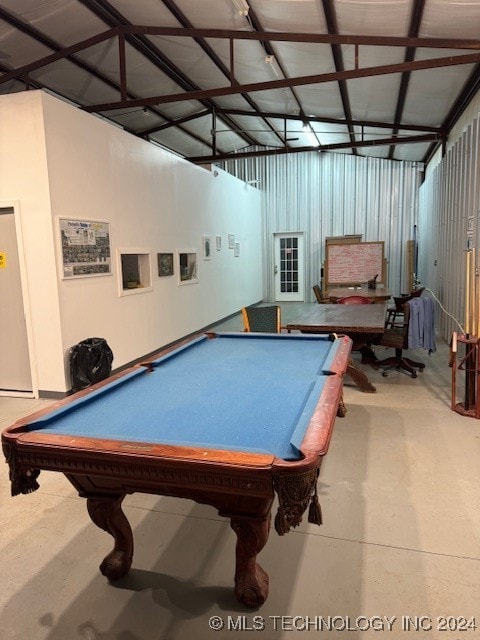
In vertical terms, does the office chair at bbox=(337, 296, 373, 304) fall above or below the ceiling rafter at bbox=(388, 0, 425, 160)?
below

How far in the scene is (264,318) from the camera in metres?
5.41

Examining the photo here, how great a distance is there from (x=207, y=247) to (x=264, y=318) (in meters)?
3.67

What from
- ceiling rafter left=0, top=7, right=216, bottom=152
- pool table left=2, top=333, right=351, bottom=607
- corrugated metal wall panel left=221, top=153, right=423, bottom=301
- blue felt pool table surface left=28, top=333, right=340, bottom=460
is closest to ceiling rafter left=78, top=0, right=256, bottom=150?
ceiling rafter left=0, top=7, right=216, bottom=152

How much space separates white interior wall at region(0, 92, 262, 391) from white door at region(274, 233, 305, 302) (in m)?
4.48

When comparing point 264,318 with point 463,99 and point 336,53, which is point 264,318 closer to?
point 336,53

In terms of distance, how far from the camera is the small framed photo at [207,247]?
8.46 meters

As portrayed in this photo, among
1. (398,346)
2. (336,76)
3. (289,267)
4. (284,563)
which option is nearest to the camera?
(284,563)

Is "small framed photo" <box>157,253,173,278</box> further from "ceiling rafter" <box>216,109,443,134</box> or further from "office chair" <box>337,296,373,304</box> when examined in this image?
"ceiling rafter" <box>216,109,443,134</box>

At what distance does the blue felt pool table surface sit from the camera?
5.40ft

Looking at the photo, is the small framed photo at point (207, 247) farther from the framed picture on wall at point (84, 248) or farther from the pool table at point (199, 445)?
the pool table at point (199, 445)

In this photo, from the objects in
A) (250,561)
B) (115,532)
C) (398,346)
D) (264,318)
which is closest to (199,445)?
(250,561)

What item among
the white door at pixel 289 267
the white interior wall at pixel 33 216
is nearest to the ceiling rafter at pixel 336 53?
the white interior wall at pixel 33 216

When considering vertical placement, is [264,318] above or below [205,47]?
below

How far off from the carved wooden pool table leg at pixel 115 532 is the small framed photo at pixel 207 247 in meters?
6.79
